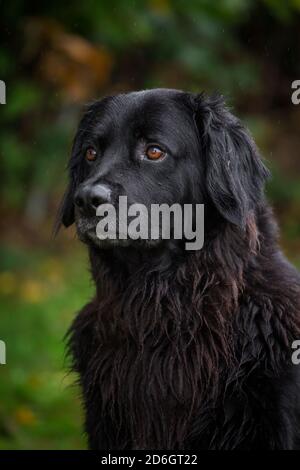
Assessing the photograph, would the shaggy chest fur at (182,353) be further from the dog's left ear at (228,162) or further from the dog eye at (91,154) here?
the dog eye at (91,154)

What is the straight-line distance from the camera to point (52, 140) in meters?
12.0

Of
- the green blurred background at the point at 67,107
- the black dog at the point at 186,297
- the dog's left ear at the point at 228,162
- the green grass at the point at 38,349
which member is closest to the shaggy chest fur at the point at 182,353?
the black dog at the point at 186,297

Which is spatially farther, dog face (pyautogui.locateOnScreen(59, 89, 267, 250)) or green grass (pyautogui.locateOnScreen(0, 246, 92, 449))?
green grass (pyautogui.locateOnScreen(0, 246, 92, 449))

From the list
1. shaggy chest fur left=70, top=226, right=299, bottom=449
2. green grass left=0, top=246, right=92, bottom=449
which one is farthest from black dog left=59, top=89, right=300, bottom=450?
green grass left=0, top=246, right=92, bottom=449

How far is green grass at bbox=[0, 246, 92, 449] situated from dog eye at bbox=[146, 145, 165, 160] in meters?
1.36

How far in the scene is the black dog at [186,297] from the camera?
4.07 meters

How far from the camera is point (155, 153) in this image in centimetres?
430

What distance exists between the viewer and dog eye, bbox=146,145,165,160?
4.30 m

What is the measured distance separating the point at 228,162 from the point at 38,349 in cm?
424

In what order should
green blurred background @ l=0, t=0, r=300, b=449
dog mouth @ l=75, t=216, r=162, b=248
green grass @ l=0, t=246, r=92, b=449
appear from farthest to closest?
green blurred background @ l=0, t=0, r=300, b=449, green grass @ l=0, t=246, r=92, b=449, dog mouth @ l=75, t=216, r=162, b=248

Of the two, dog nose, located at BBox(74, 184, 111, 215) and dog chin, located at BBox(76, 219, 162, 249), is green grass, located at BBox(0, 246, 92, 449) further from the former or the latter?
dog nose, located at BBox(74, 184, 111, 215)

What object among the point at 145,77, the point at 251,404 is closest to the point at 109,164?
the point at 251,404

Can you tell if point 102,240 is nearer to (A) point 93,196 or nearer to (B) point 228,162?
(A) point 93,196
